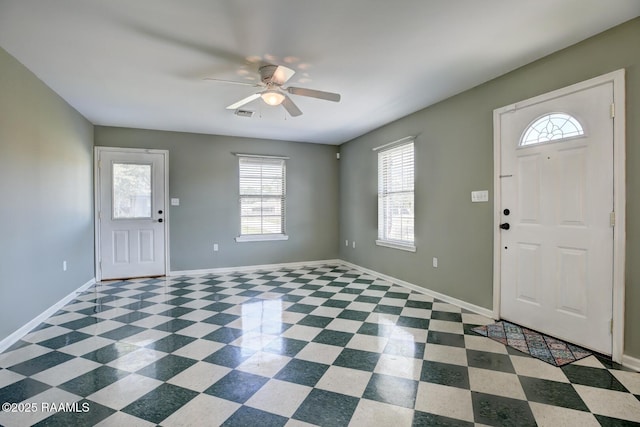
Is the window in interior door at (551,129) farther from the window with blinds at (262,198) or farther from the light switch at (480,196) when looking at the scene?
the window with blinds at (262,198)

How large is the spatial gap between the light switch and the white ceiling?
3.75 feet

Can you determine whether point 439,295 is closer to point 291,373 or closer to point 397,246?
point 397,246

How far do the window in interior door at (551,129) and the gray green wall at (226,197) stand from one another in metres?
3.91

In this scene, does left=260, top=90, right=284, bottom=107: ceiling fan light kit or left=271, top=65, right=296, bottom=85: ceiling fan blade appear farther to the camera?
left=260, top=90, right=284, bottom=107: ceiling fan light kit

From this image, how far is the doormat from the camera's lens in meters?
2.40

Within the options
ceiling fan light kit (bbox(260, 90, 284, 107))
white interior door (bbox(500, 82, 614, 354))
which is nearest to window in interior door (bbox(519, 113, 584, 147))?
white interior door (bbox(500, 82, 614, 354))

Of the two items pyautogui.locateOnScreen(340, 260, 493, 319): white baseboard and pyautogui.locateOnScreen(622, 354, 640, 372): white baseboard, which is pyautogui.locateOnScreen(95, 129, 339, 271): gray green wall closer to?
pyautogui.locateOnScreen(340, 260, 493, 319): white baseboard

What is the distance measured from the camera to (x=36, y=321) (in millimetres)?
3107

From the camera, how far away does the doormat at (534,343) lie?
7.89 ft

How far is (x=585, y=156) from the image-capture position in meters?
2.51

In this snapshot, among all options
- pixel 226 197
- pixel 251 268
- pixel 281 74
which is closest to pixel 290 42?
pixel 281 74

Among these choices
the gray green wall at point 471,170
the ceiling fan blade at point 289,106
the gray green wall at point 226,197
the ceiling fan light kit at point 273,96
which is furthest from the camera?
the gray green wall at point 226,197

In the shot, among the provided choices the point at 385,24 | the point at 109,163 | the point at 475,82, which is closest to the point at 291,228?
the point at 109,163

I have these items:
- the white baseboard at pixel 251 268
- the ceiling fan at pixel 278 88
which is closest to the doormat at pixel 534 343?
the ceiling fan at pixel 278 88
